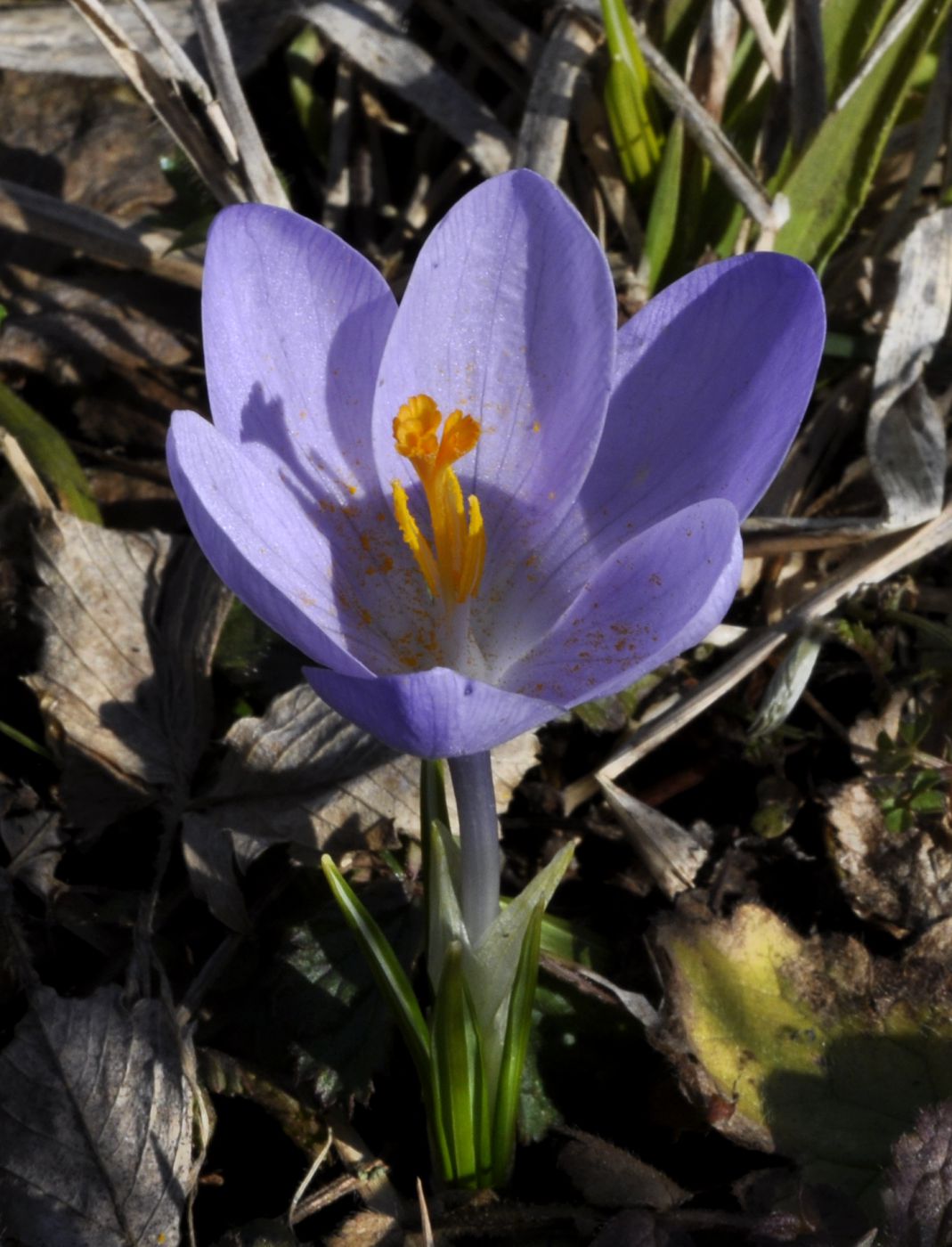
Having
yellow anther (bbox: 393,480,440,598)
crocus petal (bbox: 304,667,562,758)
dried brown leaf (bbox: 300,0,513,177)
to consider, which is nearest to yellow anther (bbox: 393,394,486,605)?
yellow anther (bbox: 393,480,440,598)

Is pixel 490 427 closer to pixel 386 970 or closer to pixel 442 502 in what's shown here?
pixel 442 502

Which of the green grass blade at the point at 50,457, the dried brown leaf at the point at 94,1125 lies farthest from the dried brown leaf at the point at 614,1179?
the green grass blade at the point at 50,457

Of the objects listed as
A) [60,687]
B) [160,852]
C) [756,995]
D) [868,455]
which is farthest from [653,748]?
[60,687]

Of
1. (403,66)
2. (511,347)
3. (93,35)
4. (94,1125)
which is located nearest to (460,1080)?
(94,1125)

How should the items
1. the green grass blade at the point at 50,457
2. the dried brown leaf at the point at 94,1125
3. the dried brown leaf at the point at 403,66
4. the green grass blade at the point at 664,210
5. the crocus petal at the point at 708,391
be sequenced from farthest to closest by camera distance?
the dried brown leaf at the point at 403,66 < the green grass blade at the point at 664,210 < the green grass blade at the point at 50,457 < the dried brown leaf at the point at 94,1125 < the crocus petal at the point at 708,391

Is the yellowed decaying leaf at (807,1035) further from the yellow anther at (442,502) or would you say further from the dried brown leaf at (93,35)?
the dried brown leaf at (93,35)

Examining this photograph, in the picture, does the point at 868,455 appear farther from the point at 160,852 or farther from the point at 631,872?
the point at 160,852
